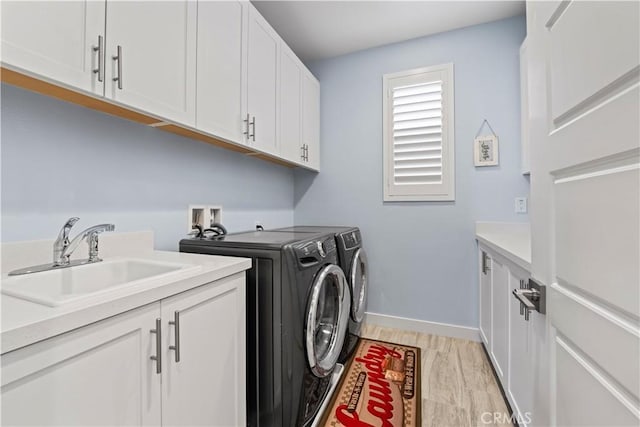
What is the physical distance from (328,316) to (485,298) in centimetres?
119

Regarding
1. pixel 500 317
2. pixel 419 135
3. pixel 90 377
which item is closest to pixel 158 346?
pixel 90 377

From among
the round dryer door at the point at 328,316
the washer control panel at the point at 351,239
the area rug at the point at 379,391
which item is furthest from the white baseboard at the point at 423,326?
the round dryer door at the point at 328,316

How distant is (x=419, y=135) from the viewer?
2525 mm

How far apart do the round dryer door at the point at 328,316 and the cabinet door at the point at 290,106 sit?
3.41ft

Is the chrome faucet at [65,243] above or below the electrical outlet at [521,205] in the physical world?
below

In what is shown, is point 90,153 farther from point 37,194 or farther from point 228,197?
point 228,197

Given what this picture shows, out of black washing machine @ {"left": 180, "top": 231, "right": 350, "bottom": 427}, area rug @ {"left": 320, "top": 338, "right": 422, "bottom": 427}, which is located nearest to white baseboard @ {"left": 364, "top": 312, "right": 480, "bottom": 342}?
area rug @ {"left": 320, "top": 338, "right": 422, "bottom": 427}

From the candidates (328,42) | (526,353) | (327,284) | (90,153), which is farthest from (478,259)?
(90,153)

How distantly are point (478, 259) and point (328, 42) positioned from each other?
2308mm

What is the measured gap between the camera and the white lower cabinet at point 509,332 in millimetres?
1182

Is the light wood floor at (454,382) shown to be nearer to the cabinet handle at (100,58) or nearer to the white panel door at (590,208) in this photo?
the white panel door at (590,208)

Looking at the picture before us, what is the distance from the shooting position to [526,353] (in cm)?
120

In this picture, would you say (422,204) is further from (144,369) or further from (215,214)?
(144,369)

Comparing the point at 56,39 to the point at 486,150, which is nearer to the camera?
the point at 56,39
